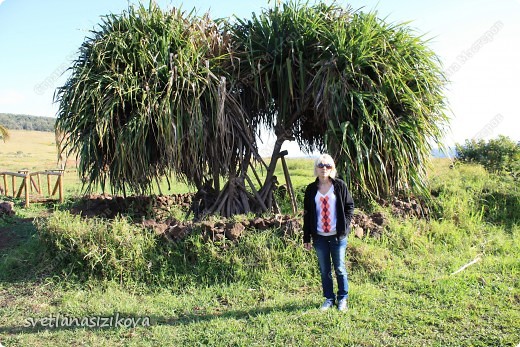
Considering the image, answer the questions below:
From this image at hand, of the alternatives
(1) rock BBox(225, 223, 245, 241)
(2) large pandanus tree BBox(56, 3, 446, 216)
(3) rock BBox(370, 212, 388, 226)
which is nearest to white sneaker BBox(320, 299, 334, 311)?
(1) rock BBox(225, 223, 245, 241)

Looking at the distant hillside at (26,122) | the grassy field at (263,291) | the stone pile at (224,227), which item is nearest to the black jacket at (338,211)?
the grassy field at (263,291)

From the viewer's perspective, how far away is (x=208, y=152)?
244 inches

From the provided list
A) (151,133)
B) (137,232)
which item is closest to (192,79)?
(151,133)

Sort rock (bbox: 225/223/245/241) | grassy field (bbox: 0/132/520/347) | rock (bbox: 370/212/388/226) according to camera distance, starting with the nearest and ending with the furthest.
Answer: grassy field (bbox: 0/132/520/347) → rock (bbox: 225/223/245/241) → rock (bbox: 370/212/388/226)

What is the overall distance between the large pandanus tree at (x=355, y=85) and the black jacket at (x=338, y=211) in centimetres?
162

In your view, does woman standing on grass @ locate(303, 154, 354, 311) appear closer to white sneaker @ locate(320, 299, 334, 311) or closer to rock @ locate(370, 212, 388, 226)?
white sneaker @ locate(320, 299, 334, 311)

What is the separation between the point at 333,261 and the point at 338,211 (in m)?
0.47

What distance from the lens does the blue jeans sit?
3938 millimetres

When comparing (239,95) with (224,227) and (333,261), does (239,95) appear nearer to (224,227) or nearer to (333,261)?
(224,227)

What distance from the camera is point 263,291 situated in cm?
435

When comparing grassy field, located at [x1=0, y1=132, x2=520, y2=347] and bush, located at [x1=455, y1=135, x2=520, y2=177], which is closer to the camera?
grassy field, located at [x1=0, y1=132, x2=520, y2=347]

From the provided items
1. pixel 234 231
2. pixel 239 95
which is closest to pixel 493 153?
pixel 239 95

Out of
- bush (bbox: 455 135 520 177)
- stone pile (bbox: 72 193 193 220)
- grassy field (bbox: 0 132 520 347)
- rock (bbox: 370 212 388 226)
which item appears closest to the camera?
grassy field (bbox: 0 132 520 347)

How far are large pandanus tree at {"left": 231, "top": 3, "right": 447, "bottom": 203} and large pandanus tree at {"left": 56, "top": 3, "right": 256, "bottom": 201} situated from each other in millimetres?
626
